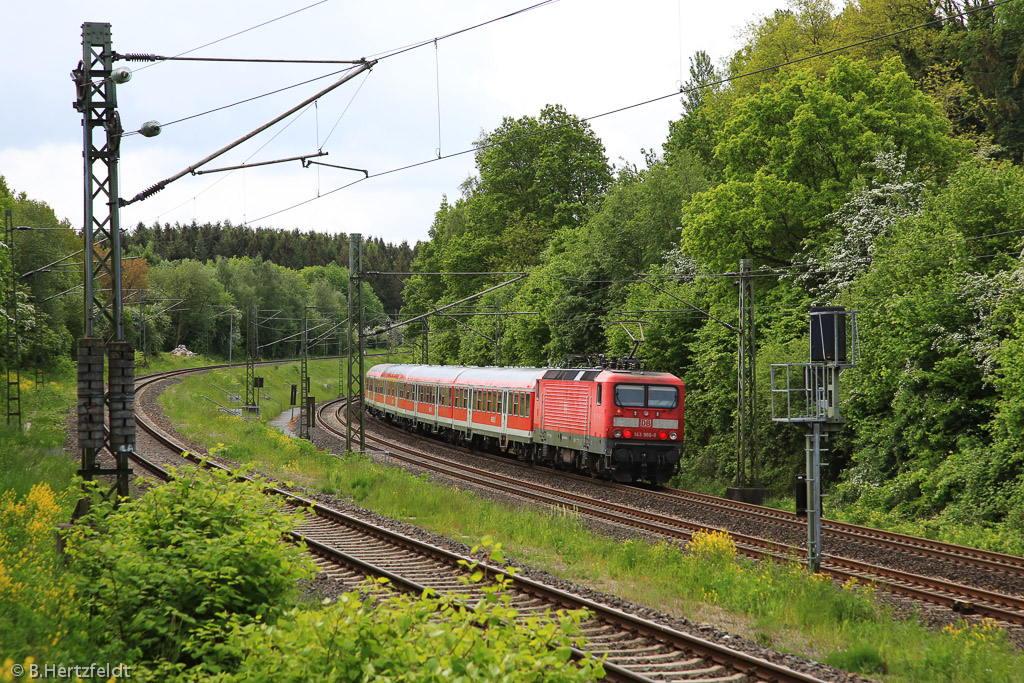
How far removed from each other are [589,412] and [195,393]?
36775mm

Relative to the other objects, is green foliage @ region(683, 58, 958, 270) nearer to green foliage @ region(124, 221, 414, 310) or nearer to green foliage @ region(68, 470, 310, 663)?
green foliage @ region(68, 470, 310, 663)

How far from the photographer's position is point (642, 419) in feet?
79.7

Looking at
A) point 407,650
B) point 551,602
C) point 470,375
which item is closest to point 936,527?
point 551,602

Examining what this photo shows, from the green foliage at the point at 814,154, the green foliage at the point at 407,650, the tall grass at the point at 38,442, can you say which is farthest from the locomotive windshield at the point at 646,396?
the green foliage at the point at 407,650

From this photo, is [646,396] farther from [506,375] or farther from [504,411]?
[506,375]

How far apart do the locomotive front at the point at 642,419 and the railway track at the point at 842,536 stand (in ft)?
3.14

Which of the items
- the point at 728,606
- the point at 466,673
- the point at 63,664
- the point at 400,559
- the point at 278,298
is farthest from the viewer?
the point at 278,298

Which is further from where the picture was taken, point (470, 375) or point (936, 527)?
point (470, 375)

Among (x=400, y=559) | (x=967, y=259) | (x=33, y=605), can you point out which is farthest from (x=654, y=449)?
(x=33, y=605)

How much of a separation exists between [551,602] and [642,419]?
13513 mm

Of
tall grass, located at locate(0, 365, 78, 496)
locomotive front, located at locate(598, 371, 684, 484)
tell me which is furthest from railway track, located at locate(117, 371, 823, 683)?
locomotive front, located at locate(598, 371, 684, 484)

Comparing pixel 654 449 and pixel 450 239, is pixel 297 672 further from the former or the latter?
pixel 450 239

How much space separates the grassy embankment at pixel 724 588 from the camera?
9180 mm

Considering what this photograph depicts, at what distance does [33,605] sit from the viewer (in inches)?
287
